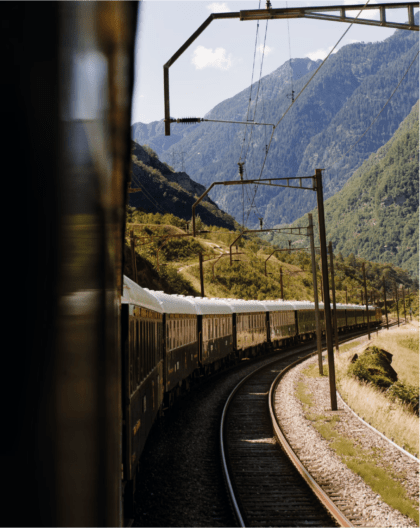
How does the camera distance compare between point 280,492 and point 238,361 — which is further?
point 238,361

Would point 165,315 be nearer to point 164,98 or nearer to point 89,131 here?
point 164,98

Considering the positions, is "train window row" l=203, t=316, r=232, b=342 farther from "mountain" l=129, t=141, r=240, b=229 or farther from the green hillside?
"mountain" l=129, t=141, r=240, b=229

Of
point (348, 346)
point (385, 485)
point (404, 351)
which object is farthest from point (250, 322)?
point (385, 485)

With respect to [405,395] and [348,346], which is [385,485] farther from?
[348,346]

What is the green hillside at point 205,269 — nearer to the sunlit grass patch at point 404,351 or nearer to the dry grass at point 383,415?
the sunlit grass patch at point 404,351

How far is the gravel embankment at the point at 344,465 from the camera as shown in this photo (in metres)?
6.87

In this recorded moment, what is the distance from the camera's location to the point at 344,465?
902 cm

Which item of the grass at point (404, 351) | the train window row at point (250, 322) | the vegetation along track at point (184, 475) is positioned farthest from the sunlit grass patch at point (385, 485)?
the grass at point (404, 351)

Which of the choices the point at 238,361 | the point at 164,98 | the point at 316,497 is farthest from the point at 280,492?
the point at 238,361

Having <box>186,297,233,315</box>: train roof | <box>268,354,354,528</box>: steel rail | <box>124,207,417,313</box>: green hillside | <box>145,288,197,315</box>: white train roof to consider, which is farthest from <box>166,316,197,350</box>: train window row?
<box>124,207,417,313</box>: green hillside

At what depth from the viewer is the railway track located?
679cm

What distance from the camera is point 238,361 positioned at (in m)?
28.1

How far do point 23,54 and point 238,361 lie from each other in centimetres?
2761

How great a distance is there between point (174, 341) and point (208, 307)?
6.74m
